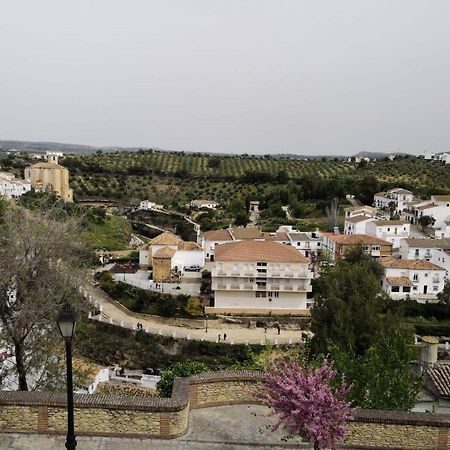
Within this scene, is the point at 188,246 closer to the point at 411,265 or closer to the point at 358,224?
the point at 411,265

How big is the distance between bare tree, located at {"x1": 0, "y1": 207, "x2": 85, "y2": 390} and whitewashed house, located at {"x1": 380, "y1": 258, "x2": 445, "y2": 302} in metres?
32.0

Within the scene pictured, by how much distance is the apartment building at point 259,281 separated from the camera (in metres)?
37.1

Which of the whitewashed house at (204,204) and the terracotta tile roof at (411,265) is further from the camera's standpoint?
→ the whitewashed house at (204,204)

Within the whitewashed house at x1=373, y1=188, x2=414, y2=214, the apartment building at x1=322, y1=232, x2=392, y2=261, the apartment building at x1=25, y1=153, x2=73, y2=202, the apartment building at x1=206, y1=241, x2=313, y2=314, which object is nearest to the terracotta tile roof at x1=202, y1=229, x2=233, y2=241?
the apartment building at x1=206, y1=241, x2=313, y2=314

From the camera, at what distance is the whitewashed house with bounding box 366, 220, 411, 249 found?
50.5 metres

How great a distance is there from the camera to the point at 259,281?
3750cm

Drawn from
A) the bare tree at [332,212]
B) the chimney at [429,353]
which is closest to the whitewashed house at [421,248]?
the bare tree at [332,212]

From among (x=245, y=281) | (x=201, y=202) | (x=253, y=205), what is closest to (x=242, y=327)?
(x=245, y=281)

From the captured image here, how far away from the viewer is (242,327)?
119 feet

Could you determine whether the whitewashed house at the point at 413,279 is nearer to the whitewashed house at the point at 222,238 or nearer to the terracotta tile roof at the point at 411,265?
the terracotta tile roof at the point at 411,265

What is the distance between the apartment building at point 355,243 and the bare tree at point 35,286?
34.4 m

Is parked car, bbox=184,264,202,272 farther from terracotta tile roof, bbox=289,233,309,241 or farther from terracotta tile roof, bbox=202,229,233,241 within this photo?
terracotta tile roof, bbox=289,233,309,241

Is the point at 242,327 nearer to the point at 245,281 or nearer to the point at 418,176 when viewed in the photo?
the point at 245,281


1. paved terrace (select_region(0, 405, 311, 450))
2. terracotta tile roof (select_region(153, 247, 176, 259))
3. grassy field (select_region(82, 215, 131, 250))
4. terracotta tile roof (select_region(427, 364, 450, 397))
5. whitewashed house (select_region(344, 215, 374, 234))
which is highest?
paved terrace (select_region(0, 405, 311, 450))
